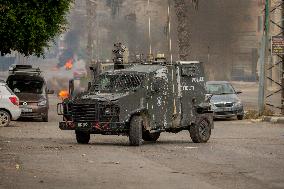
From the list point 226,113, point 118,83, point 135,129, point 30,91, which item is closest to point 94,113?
point 135,129

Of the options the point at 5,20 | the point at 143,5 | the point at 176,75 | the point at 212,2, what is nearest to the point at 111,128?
the point at 176,75

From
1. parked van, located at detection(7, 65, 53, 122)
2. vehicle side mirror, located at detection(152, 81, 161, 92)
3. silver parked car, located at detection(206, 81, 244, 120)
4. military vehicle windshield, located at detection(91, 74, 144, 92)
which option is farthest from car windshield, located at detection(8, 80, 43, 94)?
vehicle side mirror, located at detection(152, 81, 161, 92)

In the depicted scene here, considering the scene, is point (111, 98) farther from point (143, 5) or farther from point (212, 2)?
point (143, 5)

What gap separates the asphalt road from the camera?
15.3 metres

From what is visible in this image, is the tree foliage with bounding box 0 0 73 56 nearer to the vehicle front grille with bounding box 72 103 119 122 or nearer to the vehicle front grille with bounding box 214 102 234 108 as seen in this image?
the vehicle front grille with bounding box 214 102 234 108

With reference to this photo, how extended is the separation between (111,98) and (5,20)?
37.2 ft

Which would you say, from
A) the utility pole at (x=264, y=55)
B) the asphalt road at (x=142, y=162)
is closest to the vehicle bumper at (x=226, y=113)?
the utility pole at (x=264, y=55)

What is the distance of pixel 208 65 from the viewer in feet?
293

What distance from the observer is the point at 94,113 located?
77.8ft

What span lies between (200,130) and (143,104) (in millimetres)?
2244

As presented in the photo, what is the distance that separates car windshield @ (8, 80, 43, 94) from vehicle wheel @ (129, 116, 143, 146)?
583 inches

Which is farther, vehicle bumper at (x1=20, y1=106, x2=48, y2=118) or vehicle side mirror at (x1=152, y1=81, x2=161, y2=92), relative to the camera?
vehicle bumper at (x1=20, y1=106, x2=48, y2=118)

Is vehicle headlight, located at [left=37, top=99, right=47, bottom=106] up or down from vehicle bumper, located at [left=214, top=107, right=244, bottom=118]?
up

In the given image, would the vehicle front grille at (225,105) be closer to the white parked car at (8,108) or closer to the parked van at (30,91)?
the parked van at (30,91)
